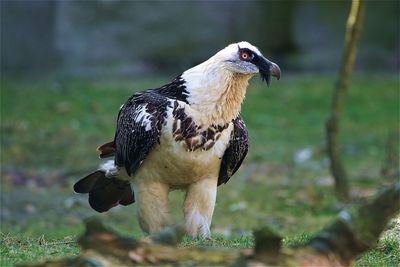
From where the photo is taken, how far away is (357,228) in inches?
205

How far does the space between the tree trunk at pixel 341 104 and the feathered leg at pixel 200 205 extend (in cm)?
465

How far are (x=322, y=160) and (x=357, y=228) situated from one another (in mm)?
9703

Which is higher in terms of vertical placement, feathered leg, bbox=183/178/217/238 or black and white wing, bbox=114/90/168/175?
black and white wing, bbox=114/90/168/175

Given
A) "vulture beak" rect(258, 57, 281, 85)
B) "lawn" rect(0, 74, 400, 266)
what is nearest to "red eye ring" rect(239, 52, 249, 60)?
"vulture beak" rect(258, 57, 281, 85)

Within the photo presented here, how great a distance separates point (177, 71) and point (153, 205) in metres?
12.2

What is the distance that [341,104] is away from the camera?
40.5 ft

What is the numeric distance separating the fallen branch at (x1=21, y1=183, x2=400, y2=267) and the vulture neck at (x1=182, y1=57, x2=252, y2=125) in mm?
2523

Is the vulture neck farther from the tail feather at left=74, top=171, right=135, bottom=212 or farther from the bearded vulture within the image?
the tail feather at left=74, top=171, right=135, bottom=212

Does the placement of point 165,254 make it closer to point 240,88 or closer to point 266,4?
point 240,88

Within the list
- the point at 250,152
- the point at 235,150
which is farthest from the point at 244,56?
the point at 250,152

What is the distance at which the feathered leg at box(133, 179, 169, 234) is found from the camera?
25.9 ft

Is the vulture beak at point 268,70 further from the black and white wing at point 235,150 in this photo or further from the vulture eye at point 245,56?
the black and white wing at point 235,150

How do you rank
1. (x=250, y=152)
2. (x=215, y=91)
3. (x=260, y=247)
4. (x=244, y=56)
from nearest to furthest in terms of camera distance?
(x=260, y=247)
(x=215, y=91)
(x=244, y=56)
(x=250, y=152)

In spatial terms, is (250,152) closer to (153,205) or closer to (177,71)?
(177,71)
